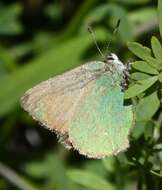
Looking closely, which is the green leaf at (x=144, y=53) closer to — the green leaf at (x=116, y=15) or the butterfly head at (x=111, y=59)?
the butterfly head at (x=111, y=59)

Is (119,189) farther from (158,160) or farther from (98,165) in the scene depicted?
(98,165)

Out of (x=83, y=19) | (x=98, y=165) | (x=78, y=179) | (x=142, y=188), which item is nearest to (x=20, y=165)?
(x=98, y=165)

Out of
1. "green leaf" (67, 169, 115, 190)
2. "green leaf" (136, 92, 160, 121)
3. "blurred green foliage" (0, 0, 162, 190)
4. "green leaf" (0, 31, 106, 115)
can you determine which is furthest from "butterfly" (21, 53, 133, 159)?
"green leaf" (0, 31, 106, 115)

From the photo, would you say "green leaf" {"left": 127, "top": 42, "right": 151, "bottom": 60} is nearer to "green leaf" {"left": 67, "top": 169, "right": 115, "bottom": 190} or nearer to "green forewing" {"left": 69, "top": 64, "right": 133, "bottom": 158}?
"green forewing" {"left": 69, "top": 64, "right": 133, "bottom": 158}

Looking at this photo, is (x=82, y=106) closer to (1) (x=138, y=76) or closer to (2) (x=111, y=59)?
(2) (x=111, y=59)

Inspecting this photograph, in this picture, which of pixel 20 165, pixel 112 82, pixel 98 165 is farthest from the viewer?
pixel 20 165

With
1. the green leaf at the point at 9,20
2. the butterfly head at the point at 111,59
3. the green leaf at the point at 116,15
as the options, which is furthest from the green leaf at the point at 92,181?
the green leaf at the point at 9,20
